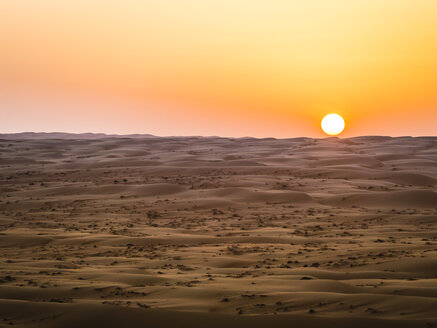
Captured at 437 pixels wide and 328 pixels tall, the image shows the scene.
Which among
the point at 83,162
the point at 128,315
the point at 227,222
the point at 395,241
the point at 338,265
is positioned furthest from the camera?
the point at 83,162

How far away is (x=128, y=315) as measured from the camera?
5.68 meters

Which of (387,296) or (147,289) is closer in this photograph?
(387,296)

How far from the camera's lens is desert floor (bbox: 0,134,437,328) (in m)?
5.74

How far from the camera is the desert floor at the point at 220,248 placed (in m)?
5.74

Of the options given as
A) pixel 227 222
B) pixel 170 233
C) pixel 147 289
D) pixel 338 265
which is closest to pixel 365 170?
pixel 227 222

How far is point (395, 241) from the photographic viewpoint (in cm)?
1011

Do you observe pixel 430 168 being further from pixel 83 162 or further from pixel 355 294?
pixel 355 294

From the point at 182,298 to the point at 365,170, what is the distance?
19636 millimetres

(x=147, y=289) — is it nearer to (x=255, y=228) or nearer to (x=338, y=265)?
(x=338, y=265)

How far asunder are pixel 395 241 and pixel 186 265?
149 inches

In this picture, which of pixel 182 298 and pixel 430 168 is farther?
pixel 430 168

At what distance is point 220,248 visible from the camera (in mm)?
10125

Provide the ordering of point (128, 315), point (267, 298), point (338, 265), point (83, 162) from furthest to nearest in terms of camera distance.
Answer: point (83, 162), point (338, 265), point (267, 298), point (128, 315)

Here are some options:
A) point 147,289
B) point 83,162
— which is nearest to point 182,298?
point 147,289
